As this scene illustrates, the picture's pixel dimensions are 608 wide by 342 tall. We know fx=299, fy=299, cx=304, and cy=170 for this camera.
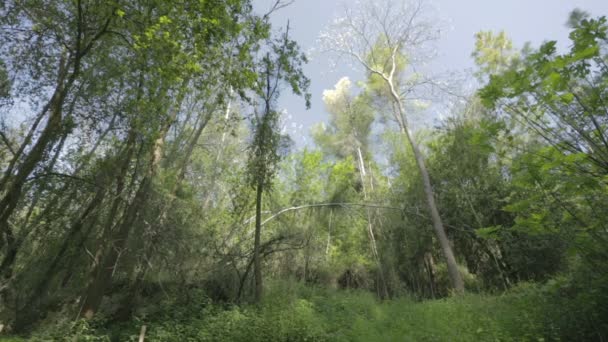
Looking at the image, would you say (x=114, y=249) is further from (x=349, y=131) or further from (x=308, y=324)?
(x=349, y=131)

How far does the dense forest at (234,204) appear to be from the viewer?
3.08 m

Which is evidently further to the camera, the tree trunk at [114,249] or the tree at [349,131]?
the tree at [349,131]

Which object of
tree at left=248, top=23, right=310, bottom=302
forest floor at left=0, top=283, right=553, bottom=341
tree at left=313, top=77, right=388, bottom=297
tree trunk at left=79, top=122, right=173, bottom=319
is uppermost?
tree at left=313, top=77, right=388, bottom=297

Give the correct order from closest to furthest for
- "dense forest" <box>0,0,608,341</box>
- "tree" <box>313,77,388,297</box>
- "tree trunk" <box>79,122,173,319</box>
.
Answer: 1. "dense forest" <box>0,0,608,341</box>
2. "tree trunk" <box>79,122,173,319</box>
3. "tree" <box>313,77,388,297</box>

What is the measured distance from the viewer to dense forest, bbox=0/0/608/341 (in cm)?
308

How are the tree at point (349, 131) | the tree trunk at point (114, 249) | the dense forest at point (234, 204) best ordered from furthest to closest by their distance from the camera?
the tree at point (349, 131)
the tree trunk at point (114, 249)
the dense forest at point (234, 204)

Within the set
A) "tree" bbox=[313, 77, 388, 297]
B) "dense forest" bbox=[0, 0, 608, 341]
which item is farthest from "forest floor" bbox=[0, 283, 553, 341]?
"tree" bbox=[313, 77, 388, 297]

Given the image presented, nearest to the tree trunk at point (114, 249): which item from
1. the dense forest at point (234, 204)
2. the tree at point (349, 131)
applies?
the dense forest at point (234, 204)

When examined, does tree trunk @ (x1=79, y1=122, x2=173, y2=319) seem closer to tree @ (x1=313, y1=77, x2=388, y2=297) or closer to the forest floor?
the forest floor

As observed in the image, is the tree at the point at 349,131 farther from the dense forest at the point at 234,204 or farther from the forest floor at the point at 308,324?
the forest floor at the point at 308,324

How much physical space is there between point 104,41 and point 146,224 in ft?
11.3

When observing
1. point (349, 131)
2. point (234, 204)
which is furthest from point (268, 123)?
point (349, 131)

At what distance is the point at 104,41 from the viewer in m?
5.25

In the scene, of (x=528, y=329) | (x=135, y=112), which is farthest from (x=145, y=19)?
(x=528, y=329)
